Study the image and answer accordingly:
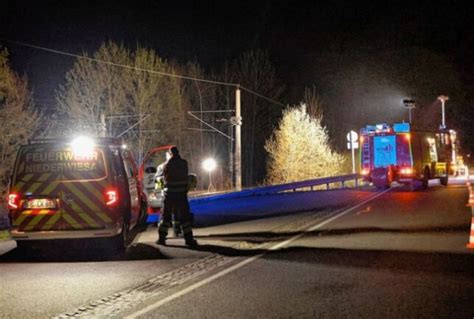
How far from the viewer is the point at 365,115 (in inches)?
2496

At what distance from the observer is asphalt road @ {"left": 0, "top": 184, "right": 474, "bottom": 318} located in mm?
6789

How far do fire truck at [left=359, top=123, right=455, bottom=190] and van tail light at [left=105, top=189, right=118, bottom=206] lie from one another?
18.5 m

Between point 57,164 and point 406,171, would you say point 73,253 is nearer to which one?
point 57,164

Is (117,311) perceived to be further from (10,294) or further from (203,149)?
(203,149)

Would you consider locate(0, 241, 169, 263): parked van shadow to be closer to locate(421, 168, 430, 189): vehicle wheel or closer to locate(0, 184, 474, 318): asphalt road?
locate(0, 184, 474, 318): asphalt road

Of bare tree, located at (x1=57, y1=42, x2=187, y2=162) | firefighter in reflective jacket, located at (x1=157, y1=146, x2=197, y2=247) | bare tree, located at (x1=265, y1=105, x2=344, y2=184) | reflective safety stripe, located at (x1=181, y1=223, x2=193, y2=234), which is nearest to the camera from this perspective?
reflective safety stripe, located at (x1=181, y1=223, x2=193, y2=234)

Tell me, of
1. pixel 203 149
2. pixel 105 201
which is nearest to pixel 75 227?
pixel 105 201

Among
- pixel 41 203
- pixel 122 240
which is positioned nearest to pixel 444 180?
pixel 122 240

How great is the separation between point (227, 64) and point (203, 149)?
29.7ft

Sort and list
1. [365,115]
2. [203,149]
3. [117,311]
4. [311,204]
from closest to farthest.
A: [117,311], [311,204], [203,149], [365,115]

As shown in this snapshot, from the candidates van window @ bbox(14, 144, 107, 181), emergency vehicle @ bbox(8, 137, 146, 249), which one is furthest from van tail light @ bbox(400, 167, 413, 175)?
van window @ bbox(14, 144, 107, 181)

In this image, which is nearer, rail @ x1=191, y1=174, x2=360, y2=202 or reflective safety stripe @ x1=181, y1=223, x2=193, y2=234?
reflective safety stripe @ x1=181, y1=223, x2=193, y2=234

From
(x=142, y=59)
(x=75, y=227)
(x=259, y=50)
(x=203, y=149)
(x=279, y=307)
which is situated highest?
(x=259, y=50)

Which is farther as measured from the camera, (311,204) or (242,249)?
(311,204)
